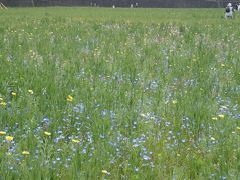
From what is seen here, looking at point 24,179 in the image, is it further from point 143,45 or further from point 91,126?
point 143,45

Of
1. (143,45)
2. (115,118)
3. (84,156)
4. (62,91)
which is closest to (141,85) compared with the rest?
(62,91)

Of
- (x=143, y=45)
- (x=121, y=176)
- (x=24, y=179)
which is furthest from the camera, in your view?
(x=143, y=45)

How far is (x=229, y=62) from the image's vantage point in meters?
8.87

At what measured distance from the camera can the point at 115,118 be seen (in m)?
5.04

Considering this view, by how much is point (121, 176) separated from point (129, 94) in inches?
91.4

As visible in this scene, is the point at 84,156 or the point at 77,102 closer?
the point at 84,156

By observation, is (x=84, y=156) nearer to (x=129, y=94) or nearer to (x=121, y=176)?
(x=121, y=176)

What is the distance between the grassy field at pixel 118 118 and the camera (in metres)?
3.86

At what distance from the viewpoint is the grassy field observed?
3.86 metres

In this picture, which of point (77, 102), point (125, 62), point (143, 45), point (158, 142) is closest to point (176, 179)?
point (158, 142)

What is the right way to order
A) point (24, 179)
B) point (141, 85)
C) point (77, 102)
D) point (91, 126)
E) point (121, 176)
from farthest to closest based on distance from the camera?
point (141, 85), point (77, 102), point (91, 126), point (121, 176), point (24, 179)

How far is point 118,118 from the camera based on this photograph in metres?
5.00

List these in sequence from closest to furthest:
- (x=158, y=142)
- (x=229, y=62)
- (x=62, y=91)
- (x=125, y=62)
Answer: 1. (x=158, y=142)
2. (x=62, y=91)
3. (x=125, y=62)
4. (x=229, y=62)

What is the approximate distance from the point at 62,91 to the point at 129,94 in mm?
905
